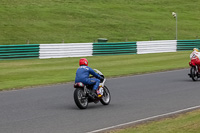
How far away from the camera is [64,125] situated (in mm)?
10305

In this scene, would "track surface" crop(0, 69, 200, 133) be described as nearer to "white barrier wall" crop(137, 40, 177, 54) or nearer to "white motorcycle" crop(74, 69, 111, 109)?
"white motorcycle" crop(74, 69, 111, 109)

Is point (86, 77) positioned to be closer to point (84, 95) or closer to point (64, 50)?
point (84, 95)

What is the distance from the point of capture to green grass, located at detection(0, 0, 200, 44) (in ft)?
181

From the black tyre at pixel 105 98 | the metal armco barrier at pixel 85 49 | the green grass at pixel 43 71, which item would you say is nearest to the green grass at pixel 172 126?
the black tyre at pixel 105 98

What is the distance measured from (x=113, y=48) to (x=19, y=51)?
840cm

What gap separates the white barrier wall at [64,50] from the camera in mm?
34562

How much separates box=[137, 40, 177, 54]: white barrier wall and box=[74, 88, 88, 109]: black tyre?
27.5 metres

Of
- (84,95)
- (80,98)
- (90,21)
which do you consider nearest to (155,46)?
(90,21)

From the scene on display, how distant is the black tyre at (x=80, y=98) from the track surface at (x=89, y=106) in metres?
0.16

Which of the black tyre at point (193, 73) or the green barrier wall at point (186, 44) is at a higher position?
the green barrier wall at point (186, 44)

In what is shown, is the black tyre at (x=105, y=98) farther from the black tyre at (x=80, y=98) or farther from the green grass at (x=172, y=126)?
the green grass at (x=172, y=126)

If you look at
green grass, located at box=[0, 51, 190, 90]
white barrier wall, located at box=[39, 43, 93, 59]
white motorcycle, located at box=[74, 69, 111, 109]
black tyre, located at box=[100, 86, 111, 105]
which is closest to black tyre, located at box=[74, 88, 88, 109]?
white motorcycle, located at box=[74, 69, 111, 109]

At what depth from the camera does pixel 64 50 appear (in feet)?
117

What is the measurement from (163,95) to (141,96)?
733 millimetres
